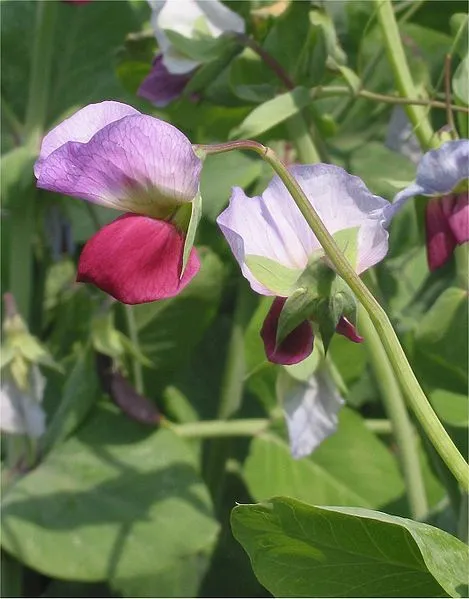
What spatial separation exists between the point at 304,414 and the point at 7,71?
0.47 meters

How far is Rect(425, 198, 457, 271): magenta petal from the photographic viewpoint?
1.98 feet

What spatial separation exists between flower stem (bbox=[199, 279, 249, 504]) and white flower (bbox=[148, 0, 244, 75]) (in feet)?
0.82

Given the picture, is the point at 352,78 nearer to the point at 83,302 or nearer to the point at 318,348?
the point at 318,348

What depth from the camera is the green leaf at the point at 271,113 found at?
669 mm

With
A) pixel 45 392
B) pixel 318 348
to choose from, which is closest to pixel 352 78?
pixel 318 348

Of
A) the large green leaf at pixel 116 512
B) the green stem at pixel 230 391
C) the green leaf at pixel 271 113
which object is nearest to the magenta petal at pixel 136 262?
the green leaf at pixel 271 113

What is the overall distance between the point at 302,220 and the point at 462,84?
0.21 m

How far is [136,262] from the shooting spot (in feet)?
1.53

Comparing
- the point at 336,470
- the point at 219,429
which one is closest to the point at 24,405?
the point at 219,429

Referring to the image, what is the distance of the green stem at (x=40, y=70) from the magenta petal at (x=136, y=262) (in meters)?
0.43

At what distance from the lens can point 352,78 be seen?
2.29 feet

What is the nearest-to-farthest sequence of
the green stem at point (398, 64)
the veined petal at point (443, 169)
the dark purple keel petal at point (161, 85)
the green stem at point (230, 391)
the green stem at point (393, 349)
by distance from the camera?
1. the green stem at point (393, 349)
2. the veined petal at point (443, 169)
3. the green stem at point (398, 64)
4. the dark purple keel petal at point (161, 85)
5. the green stem at point (230, 391)

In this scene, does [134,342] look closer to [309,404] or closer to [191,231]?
[309,404]

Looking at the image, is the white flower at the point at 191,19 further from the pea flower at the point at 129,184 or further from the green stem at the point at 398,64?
the pea flower at the point at 129,184
